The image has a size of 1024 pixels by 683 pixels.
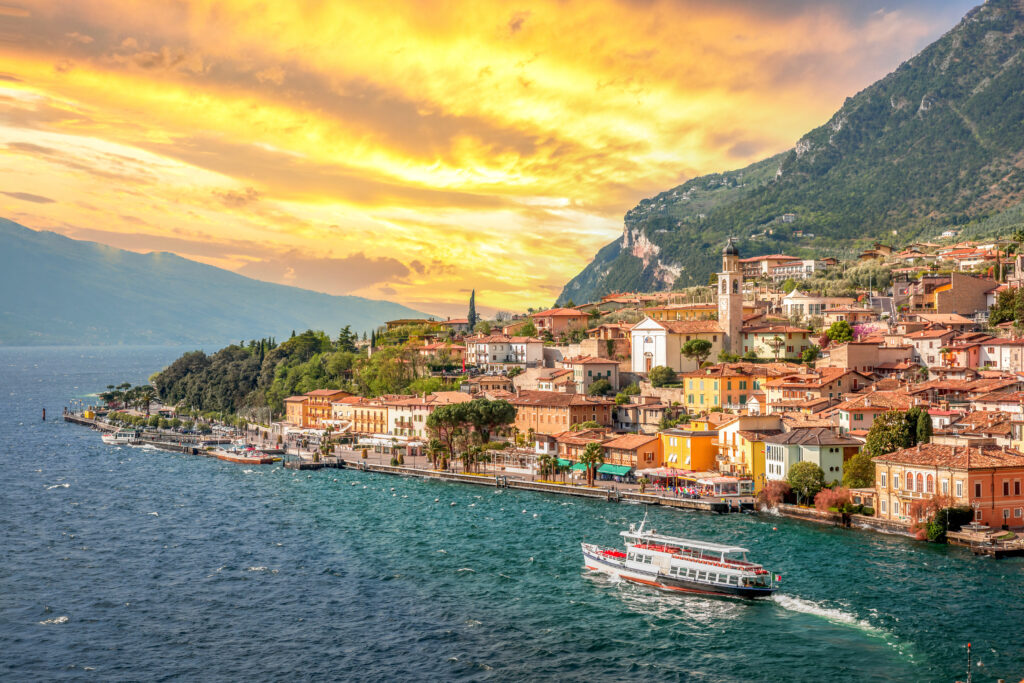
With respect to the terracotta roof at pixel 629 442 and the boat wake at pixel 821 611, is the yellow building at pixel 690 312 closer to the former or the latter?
the terracotta roof at pixel 629 442

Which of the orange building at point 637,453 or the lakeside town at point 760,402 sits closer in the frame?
the lakeside town at point 760,402

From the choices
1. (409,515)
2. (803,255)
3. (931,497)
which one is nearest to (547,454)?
(409,515)

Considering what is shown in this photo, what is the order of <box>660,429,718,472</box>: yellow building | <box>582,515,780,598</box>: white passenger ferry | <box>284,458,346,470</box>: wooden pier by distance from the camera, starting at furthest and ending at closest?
<box>284,458,346,470</box>: wooden pier < <box>660,429,718,472</box>: yellow building < <box>582,515,780,598</box>: white passenger ferry

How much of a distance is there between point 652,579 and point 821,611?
8843mm

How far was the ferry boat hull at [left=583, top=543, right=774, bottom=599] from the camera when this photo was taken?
43312 millimetres

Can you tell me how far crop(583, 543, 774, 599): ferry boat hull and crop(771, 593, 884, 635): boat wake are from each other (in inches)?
33.3

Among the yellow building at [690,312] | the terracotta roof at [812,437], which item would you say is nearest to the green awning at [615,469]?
the terracotta roof at [812,437]

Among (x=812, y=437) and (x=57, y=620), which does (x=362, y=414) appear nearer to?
(x=812, y=437)

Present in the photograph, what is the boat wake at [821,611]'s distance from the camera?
38.2 metres

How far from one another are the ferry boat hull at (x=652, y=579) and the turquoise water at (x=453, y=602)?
0.63 meters

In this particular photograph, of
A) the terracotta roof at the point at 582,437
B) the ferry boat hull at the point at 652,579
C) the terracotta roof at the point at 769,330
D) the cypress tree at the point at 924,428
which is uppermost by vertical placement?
the terracotta roof at the point at 769,330

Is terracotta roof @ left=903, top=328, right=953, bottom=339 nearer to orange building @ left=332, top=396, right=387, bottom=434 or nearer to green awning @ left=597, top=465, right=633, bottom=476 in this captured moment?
green awning @ left=597, top=465, right=633, bottom=476

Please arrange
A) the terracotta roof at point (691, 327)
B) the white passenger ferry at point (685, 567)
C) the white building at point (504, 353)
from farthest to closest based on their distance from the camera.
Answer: the white building at point (504, 353) < the terracotta roof at point (691, 327) < the white passenger ferry at point (685, 567)

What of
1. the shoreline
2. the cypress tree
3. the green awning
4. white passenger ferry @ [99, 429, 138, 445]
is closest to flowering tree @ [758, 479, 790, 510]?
the shoreline
